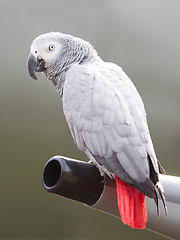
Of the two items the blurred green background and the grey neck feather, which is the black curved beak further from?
the blurred green background

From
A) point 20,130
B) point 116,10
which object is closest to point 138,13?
point 116,10

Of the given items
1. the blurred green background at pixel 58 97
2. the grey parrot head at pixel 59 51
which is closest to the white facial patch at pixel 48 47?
the grey parrot head at pixel 59 51

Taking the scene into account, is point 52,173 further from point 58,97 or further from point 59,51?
point 58,97

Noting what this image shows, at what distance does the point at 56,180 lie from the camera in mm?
582

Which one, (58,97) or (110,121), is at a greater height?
(58,97)

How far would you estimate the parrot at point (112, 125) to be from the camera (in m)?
0.55

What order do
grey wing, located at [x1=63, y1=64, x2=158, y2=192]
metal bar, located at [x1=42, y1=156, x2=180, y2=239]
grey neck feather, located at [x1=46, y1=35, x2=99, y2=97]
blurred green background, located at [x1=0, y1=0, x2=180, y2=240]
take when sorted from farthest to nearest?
blurred green background, located at [x1=0, y1=0, x2=180, y2=240] → grey neck feather, located at [x1=46, y1=35, x2=99, y2=97] → grey wing, located at [x1=63, y1=64, x2=158, y2=192] → metal bar, located at [x1=42, y1=156, x2=180, y2=239]

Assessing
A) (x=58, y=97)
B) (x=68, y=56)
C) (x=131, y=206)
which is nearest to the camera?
(x=131, y=206)

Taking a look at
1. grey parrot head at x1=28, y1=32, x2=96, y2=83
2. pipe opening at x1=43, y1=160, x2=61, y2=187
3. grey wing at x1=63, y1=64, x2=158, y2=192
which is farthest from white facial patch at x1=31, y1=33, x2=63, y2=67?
→ pipe opening at x1=43, y1=160, x2=61, y2=187

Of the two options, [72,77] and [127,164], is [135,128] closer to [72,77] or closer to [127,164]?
[127,164]

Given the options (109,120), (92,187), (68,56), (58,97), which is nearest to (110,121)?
(109,120)

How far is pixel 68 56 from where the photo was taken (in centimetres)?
85

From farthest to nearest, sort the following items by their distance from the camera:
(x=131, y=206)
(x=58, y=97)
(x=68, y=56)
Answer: (x=58, y=97) < (x=68, y=56) < (x=131, y=206)

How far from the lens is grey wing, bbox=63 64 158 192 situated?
0.58m
